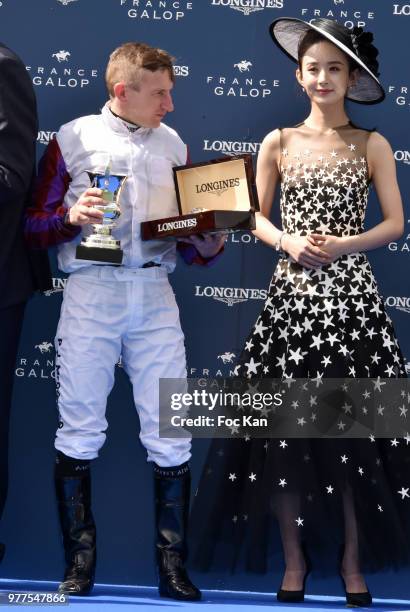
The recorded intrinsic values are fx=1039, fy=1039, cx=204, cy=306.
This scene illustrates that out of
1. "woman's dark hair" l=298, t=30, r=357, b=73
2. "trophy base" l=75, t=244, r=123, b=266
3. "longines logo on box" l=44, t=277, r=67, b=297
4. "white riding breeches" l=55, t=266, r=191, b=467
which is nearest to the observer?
"trophy base" l=75, t=244, r=123, b=266

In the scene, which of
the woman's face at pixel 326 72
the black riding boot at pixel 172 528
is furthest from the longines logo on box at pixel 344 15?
the black riding boot at pixel 172 528

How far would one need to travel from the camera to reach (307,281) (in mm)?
3727

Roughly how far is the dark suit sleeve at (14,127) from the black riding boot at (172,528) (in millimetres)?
1112

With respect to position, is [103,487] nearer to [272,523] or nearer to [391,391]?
[272,523]

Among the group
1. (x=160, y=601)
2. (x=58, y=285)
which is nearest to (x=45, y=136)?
(x=58, y=285)

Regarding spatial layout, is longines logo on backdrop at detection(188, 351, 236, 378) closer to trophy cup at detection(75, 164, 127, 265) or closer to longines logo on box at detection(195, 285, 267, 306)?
longines logo on box at detection(195, 285, 267, 306)

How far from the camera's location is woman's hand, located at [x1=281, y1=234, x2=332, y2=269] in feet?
11.9

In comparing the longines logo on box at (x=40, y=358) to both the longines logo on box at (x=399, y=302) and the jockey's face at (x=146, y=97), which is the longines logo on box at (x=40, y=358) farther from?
the longines logo on box at (x=399, y=302)

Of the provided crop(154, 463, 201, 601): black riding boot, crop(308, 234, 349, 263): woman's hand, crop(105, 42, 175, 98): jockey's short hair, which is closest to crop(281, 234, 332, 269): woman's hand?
crop(308, 234, 349, 263): woman's hand

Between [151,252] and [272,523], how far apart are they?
105 cm

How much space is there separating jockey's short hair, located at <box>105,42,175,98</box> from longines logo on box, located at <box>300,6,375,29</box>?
2.28 ft

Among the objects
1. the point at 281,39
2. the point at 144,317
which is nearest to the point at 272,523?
the point at 144,317

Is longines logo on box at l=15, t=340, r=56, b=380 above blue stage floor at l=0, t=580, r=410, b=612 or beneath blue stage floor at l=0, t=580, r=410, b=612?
above

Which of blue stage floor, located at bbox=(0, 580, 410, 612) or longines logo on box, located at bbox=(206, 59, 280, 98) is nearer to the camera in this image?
blue stage floor, located at bbox=(0, 580, 410, 612)
